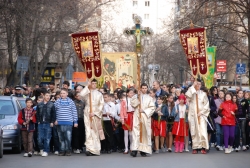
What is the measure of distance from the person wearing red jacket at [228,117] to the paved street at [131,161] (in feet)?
2.03

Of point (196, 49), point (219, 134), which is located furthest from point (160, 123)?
point (196, 49)

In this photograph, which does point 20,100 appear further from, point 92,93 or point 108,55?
point 108,55

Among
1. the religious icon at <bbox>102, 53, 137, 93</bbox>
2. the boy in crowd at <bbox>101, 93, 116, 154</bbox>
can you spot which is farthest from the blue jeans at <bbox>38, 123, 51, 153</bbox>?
the religious icon at <bbox>102, 53, 137, 93</bbox>

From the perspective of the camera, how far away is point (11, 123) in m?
19.0

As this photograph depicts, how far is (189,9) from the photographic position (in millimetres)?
32656

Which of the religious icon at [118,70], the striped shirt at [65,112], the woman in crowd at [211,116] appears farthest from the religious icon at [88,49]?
the religious icon at [118,70]

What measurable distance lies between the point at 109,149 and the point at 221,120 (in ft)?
10.0

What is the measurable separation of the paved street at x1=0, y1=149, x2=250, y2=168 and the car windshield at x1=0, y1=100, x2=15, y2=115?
111 centimetres

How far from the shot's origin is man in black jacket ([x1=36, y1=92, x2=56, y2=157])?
18609 millimetres

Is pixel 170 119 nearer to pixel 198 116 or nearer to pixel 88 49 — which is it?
pixel 198 116

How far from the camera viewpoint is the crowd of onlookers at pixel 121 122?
18.7 meters

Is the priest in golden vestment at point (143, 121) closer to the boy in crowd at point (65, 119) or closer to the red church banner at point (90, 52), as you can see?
the boy in crowd at point (65, 119)

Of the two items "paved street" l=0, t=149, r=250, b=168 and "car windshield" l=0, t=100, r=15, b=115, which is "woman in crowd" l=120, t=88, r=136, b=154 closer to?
"paved street" l=0, t=149, r=250, b=168

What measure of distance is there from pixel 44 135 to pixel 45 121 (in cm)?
38
